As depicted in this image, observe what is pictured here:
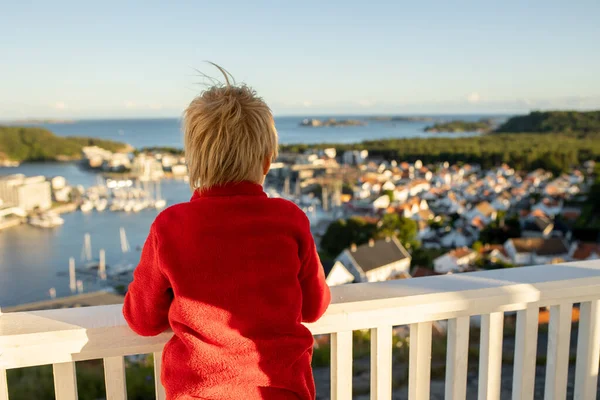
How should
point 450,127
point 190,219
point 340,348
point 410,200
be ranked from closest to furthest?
point 190,219, point 340,348, point 410,200, point 450,127

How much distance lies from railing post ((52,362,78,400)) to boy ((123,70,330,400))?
13 cm

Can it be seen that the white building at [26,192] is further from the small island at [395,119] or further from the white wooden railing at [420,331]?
the small island at [395,119]

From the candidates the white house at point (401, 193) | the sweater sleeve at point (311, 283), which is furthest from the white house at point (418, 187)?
the sweater sleeve at point (311, 283)

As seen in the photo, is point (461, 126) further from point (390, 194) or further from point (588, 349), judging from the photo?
point (588, 349)

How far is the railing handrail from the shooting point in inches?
23.3

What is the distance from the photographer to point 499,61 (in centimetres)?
3419

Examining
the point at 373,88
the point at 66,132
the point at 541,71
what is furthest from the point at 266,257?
the point at 541,71

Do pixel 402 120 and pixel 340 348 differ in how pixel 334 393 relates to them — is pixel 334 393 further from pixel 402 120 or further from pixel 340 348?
pixel 402 120

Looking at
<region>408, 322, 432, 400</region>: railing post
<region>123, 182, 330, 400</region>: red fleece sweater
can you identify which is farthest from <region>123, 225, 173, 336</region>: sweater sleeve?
<region>408, 322, 432, 400</region>: railing post

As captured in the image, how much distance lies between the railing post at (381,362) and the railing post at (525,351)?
8.8 inches

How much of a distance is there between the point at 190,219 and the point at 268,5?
18.4 m

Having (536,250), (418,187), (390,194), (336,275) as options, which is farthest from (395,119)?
(336,275)

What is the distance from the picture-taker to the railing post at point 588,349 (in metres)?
0.81

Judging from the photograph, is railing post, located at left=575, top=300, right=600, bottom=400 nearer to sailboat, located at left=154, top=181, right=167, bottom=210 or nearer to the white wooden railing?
the white wooden railing
